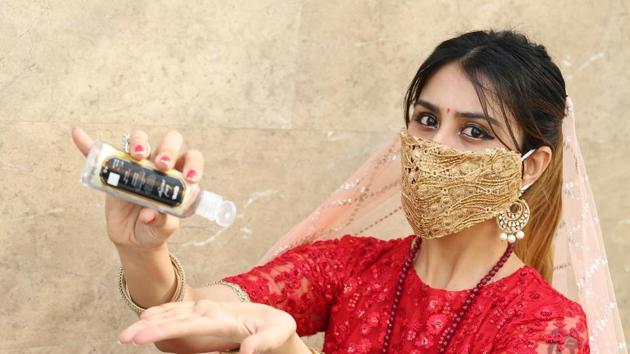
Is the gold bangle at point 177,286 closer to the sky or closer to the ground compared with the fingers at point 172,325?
closer to the ground

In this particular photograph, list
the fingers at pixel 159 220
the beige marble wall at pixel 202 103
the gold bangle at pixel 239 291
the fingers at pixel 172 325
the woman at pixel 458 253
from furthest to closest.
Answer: the beige marble wall at pixel 202 103, the gold bangle at pixel 239 291, the woman at pixel 458 253, the fingers at pixel 159 220, the fingers at pixel 172 325

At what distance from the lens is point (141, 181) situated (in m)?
1.50

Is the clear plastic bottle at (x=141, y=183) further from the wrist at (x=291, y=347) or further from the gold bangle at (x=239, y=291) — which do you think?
the gold bangle at (x=239, y=291)

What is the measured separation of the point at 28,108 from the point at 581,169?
1.34 metres

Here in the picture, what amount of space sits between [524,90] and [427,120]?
0.69ft

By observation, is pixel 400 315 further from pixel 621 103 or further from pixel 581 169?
pixel 621 103

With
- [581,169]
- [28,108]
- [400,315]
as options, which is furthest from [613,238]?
[28,108]

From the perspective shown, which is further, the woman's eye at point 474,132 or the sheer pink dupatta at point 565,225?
the sheer pink dupatta at point 565,225

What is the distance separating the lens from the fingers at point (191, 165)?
1.55 m

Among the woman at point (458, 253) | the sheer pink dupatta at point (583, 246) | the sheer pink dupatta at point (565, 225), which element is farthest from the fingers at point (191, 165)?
the sheer pink dupatta at point (583, 246)

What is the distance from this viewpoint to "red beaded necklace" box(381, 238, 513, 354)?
6.79ft

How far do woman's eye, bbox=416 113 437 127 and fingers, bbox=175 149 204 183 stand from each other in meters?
0.69

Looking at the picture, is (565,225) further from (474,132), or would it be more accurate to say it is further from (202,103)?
(202,103)

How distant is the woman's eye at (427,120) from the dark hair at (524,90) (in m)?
0.09
